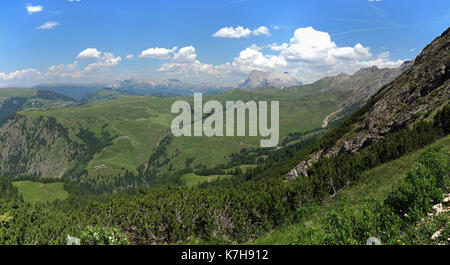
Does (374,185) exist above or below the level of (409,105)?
below

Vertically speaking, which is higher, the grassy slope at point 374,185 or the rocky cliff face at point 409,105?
the rocky cliff face at point 409,105

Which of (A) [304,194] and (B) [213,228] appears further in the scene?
(A) [304,194]

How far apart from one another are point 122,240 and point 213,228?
2361cm

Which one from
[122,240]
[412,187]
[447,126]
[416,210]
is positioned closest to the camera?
[416,210]

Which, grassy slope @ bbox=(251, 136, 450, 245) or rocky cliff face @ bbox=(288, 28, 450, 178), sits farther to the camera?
rocky cliff face @ bbox=(288, 28, 450, 178)

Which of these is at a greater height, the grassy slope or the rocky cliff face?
the rocky cliff face

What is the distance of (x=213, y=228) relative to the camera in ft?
144

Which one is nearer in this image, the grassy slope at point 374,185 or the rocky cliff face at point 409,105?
the grassy slope at point 374,185

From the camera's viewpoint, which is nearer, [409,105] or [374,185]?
[374,185]
